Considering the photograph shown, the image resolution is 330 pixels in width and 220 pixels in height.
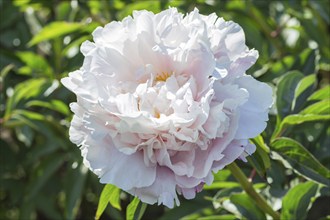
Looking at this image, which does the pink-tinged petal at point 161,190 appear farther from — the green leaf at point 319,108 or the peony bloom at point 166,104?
the green leaf at point 319,108

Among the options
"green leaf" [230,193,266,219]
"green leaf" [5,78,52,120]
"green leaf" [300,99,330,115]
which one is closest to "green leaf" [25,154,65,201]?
"green leaf" [5,78,52,120]

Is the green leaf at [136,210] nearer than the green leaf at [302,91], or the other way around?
the green leaf at [136,210]

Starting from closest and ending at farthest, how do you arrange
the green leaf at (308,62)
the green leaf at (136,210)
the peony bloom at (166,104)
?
1. the peony bloom at (166,104)
2. the green leaf at (136,210)
3. the green leaf at (308,62)

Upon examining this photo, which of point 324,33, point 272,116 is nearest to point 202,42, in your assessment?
point 272,116

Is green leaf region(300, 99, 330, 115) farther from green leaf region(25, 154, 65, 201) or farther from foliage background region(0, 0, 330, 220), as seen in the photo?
green leaf region(25, 154, 65, 201)

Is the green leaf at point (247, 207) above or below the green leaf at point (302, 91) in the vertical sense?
below

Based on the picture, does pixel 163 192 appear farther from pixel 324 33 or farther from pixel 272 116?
pixel 324 33

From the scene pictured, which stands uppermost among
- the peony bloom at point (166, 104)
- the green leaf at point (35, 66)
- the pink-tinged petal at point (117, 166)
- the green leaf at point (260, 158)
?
the peony bloom at point (166, 104)

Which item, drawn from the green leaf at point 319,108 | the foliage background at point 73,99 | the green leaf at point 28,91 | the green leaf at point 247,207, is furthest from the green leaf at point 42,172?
the green leaf at point 319,108

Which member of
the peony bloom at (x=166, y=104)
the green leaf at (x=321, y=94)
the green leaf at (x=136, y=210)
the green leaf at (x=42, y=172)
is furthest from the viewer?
the green leaf at (x=42, y=172)
